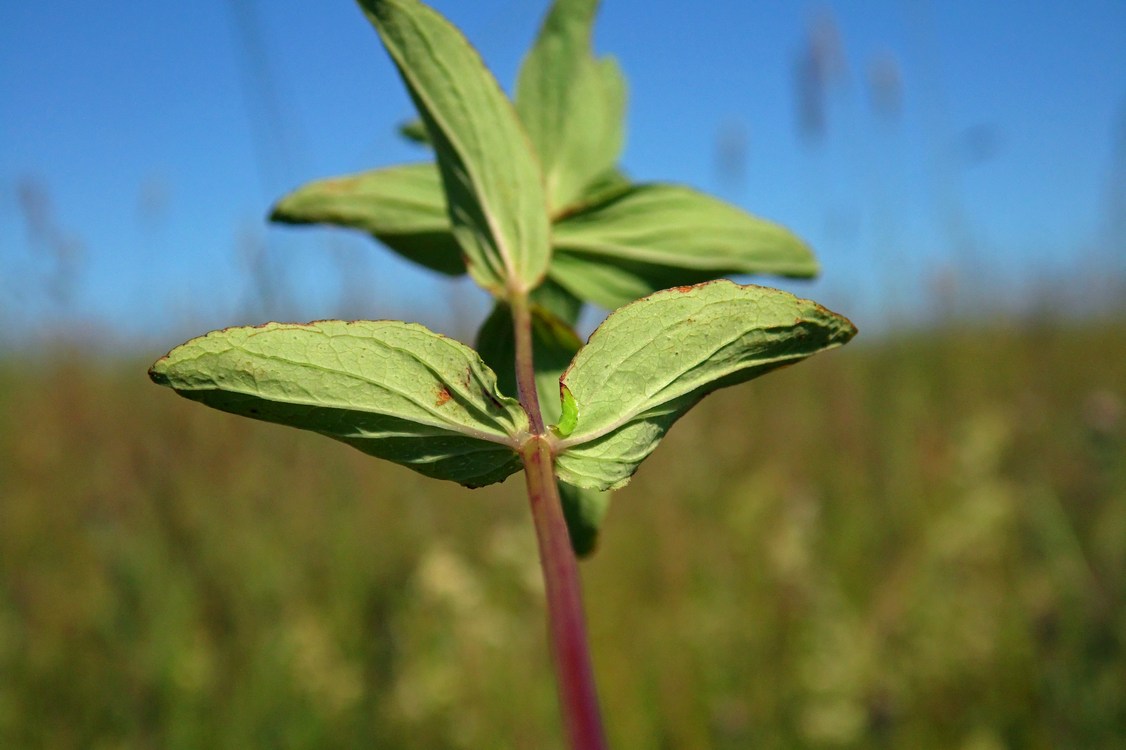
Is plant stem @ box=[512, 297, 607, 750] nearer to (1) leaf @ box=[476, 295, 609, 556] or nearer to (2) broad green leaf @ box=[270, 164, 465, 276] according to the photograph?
(1) leaf @ box=[476, 295, 609, 556]

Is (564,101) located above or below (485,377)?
above

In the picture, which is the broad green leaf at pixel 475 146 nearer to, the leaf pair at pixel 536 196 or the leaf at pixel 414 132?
the leaf pair at pixel 536 196

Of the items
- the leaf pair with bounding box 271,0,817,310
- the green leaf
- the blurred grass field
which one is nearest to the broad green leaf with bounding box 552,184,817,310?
the leaf pair with bounding box 271,0,817,310

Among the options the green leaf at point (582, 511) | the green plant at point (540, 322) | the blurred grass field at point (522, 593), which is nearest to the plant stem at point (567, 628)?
the green plant at point (540, 322)

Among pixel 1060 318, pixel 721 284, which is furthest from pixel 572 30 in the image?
pixel 1060 318

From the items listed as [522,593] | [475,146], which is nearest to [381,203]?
[475,146]

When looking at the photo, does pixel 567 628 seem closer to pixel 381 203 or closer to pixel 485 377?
pixel 485 377

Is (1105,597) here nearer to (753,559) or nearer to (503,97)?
(753,559)
